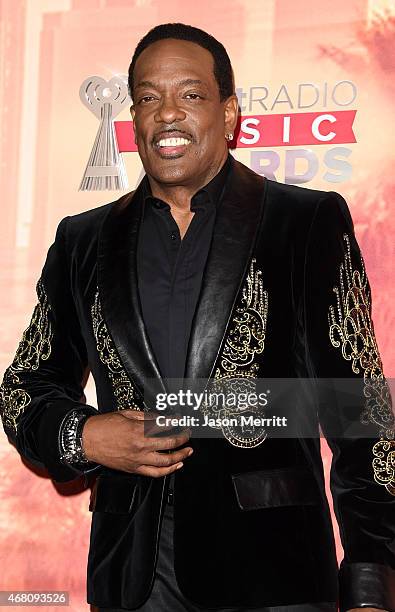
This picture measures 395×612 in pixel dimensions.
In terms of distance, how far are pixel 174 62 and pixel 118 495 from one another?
1.05 metres

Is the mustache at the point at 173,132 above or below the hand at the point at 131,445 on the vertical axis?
above

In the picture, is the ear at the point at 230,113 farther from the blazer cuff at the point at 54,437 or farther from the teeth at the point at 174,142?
the blazer cuff at the point at 54,437

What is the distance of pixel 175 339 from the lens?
2061 mm

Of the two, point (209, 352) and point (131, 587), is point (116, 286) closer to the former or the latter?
point (209, 352)

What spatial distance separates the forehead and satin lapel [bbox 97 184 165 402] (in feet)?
0.97

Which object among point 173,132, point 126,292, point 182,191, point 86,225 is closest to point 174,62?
point 173,132

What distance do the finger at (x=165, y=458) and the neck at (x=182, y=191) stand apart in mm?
637

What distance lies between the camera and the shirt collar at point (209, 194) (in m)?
2.24

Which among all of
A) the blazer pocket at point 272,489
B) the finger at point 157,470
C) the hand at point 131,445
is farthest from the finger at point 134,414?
the blazer pocket at point 272,489

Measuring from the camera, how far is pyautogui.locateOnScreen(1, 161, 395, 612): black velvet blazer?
75.0 inches

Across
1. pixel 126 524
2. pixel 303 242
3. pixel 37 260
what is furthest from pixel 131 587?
pixel 37 260

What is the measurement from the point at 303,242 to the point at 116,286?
44 cm

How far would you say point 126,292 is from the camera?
83.2 inches

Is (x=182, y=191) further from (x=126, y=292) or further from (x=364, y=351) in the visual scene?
(x=364, y=351)
